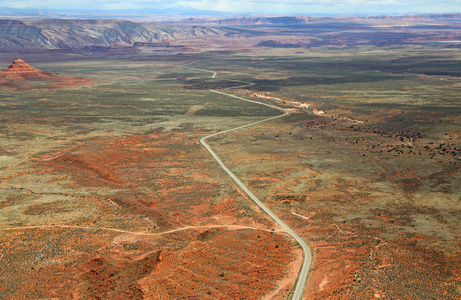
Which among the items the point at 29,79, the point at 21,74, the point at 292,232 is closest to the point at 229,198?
the point at 292,232

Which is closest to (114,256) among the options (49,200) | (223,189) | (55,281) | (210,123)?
(55,281)

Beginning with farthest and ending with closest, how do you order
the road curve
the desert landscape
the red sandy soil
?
the desert landscape → the road curve → the red sandy soil

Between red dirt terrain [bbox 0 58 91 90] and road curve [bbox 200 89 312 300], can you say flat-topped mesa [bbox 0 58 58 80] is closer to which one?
red dirt terrain [bbox 0 58 91 90]

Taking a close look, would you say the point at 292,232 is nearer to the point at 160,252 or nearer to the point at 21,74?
the point at 160,252

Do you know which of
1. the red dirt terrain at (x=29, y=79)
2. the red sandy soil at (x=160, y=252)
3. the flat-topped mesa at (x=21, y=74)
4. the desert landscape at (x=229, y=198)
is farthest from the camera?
the flat-topped mesa at (x=21, y=74)

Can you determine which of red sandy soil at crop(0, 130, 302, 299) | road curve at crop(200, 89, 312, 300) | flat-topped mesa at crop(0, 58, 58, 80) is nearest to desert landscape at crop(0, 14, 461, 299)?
red sandy soil at crop(0, 130, 302, 299)

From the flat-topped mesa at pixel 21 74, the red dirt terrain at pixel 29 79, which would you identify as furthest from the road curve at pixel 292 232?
the flat-topped mesa at pixel 21 74

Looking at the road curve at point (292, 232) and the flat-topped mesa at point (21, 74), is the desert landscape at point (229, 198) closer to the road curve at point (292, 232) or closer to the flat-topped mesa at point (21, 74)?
the road curve at point (292, 232)

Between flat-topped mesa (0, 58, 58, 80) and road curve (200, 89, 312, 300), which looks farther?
flat-topped mesa (0, 58, 58, 80)

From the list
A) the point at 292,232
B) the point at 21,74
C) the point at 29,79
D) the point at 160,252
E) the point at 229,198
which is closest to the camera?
the point at 160,252
